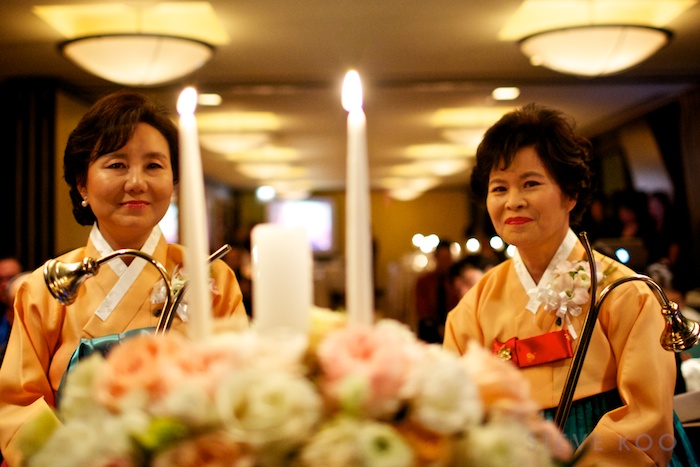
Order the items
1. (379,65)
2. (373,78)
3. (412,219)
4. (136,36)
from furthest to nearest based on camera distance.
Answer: (412,219), (373,78), (379,65), (136,36)

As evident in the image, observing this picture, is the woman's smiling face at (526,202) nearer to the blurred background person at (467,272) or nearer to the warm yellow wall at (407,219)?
the blurred background person at (467,272)

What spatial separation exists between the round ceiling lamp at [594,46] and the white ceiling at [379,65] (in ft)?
0.87

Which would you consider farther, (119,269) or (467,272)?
(467,272)

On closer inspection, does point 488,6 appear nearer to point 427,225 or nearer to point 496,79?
point 496,79

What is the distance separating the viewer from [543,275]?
1.80 metres

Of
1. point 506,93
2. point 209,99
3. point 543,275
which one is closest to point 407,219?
point 506,93

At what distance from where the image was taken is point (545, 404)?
5.46 ft

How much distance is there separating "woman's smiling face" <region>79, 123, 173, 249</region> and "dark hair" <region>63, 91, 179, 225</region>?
0.05ft

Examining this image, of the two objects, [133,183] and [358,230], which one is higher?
[133,183]

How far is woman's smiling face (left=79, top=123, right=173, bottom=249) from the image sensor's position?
1.65 m

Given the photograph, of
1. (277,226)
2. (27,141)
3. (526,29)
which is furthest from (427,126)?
(277,226)

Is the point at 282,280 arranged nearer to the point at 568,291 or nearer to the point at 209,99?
the point at 568,291

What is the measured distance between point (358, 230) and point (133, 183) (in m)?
0.99

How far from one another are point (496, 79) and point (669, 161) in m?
2.29
